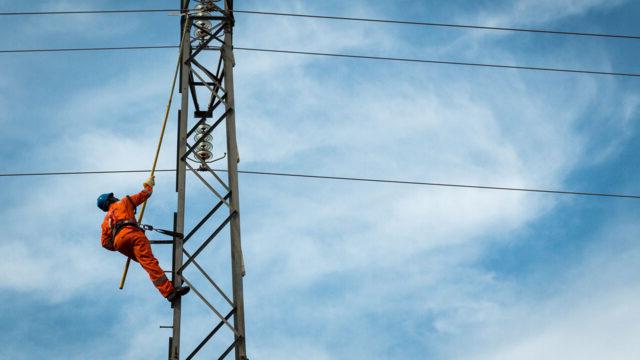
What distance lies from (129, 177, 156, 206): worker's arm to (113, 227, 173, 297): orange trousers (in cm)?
43

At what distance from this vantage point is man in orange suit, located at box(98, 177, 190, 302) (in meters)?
9.97

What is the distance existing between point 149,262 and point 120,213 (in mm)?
806

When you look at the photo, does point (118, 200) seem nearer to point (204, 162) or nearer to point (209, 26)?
point (204, 162)

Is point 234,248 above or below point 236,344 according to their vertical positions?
above

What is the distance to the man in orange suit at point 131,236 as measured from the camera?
9.97 metres

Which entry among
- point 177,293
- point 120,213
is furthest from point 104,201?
point 177,293

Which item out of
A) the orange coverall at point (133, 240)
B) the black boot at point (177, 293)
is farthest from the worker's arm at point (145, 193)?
the black boot at point (177, 293)

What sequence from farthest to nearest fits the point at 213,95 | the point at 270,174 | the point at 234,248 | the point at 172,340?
the point at 270,174
the point at 213,95
the point at 234,248
the point at 172,340

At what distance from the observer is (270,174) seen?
12.6 meters

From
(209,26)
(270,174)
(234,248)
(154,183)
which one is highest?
(209,26)

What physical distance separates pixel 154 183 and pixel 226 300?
2.04 metres

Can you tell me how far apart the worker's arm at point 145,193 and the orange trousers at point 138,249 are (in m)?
0.43

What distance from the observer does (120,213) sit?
34.5 feet

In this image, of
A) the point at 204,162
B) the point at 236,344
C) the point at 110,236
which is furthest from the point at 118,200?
the point at 236,344
